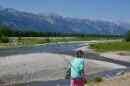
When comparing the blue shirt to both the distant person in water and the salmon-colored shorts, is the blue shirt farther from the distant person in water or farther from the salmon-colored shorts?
the salmon-colored shorts

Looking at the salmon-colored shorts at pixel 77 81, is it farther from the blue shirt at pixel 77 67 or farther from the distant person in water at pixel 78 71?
the blue shirt at pixel 77 67

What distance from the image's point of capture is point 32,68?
40594 millimetres

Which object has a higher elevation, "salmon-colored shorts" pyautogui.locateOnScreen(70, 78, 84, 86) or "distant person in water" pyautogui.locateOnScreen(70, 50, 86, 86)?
"distant person in water" pyautogui.locateOnScreen(70, 50, 86, 86)

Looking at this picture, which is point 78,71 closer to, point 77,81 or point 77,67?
point 77,67

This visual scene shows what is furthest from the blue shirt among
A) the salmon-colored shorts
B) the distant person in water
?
the salmon-colored shorts

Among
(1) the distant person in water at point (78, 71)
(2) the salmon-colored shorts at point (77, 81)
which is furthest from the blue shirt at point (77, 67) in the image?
(2) the salmon-colored shorts at point (77, 81)

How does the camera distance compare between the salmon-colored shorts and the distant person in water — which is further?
the salmon-colored shorts

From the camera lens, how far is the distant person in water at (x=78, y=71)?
1440cm

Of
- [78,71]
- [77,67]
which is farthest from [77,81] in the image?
[77,67]

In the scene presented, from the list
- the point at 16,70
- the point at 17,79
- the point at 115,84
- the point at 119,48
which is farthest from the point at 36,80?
the point at 119,48

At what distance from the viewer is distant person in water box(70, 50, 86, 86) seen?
14.4 m

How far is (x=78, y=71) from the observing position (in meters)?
14.4

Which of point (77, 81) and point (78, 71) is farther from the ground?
point (78, 71)

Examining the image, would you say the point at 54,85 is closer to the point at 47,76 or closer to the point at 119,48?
the point at 47,76
